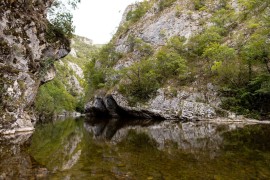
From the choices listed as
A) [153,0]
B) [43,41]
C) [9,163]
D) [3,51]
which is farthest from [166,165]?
[153,0]

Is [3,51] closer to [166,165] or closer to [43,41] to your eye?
[43,41]

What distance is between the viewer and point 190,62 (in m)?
48.8

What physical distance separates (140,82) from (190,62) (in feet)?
34.3

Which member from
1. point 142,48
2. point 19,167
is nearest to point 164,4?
point 142,48

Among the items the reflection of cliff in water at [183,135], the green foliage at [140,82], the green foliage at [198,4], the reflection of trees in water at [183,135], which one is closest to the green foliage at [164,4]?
the green foliage at [198,4]

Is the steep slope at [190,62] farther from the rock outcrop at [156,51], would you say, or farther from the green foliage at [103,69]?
the green foliage at [103,69]

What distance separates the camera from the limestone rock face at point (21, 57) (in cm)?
2419

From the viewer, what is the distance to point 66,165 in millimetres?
9891

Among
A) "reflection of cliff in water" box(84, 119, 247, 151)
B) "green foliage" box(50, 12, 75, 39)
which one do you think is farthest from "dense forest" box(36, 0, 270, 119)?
"green foliage" box(50, 12, 75, 39)

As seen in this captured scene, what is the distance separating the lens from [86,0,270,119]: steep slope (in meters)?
36.5

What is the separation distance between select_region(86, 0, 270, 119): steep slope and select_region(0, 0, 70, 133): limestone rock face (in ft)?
68.4

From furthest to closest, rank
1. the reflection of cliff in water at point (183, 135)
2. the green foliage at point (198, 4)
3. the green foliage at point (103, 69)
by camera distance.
A: the green foliage at point (198, 4) < the green foliage at point (103, 69) < the reflection of cliff in water at point (183, 135)

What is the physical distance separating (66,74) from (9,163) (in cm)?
13823

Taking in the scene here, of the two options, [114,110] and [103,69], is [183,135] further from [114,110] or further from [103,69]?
[103,69]
